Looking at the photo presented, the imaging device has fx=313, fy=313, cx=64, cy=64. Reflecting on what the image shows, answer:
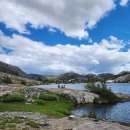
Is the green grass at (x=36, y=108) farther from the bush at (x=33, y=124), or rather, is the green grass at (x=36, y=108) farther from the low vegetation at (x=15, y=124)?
the bush at (x=33, y=124)

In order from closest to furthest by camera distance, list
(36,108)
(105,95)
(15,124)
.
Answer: (15,124) → (36,108) → (105,95)

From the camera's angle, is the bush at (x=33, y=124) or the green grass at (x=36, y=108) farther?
the green grass at (x=36, y=108)

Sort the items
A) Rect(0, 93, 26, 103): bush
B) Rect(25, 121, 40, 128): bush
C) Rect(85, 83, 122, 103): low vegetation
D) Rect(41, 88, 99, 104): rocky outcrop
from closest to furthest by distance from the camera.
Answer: Rect(25, 121, 40, 128): bush → Rect(0, 93, 26, 103): bush → Rect(41, 88, 99, 104): rocky outcrop → Rect(85, 83, 122, 103): low vegetation

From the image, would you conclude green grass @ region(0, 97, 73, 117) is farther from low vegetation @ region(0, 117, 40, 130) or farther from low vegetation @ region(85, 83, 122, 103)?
low vegetation @ region(85, 83, 122, 103)

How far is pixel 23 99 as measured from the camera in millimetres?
84562

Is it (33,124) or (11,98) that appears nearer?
(33,124)

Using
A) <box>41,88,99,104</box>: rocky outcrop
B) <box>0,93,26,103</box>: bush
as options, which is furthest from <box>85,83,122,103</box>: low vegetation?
<box>0,93,26,103</box>: bush

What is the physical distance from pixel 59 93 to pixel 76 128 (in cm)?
7233

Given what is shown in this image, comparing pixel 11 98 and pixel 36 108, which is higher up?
pixel 11 98

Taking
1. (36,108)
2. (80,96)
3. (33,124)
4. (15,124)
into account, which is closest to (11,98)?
(36,108)

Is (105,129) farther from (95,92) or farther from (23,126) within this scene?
(95,92)


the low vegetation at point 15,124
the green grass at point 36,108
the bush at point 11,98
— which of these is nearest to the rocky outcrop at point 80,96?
the bush at point 11,98

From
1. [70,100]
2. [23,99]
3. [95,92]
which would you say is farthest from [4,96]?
[95,92]

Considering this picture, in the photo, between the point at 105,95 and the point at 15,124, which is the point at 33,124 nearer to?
the point at 15,124
